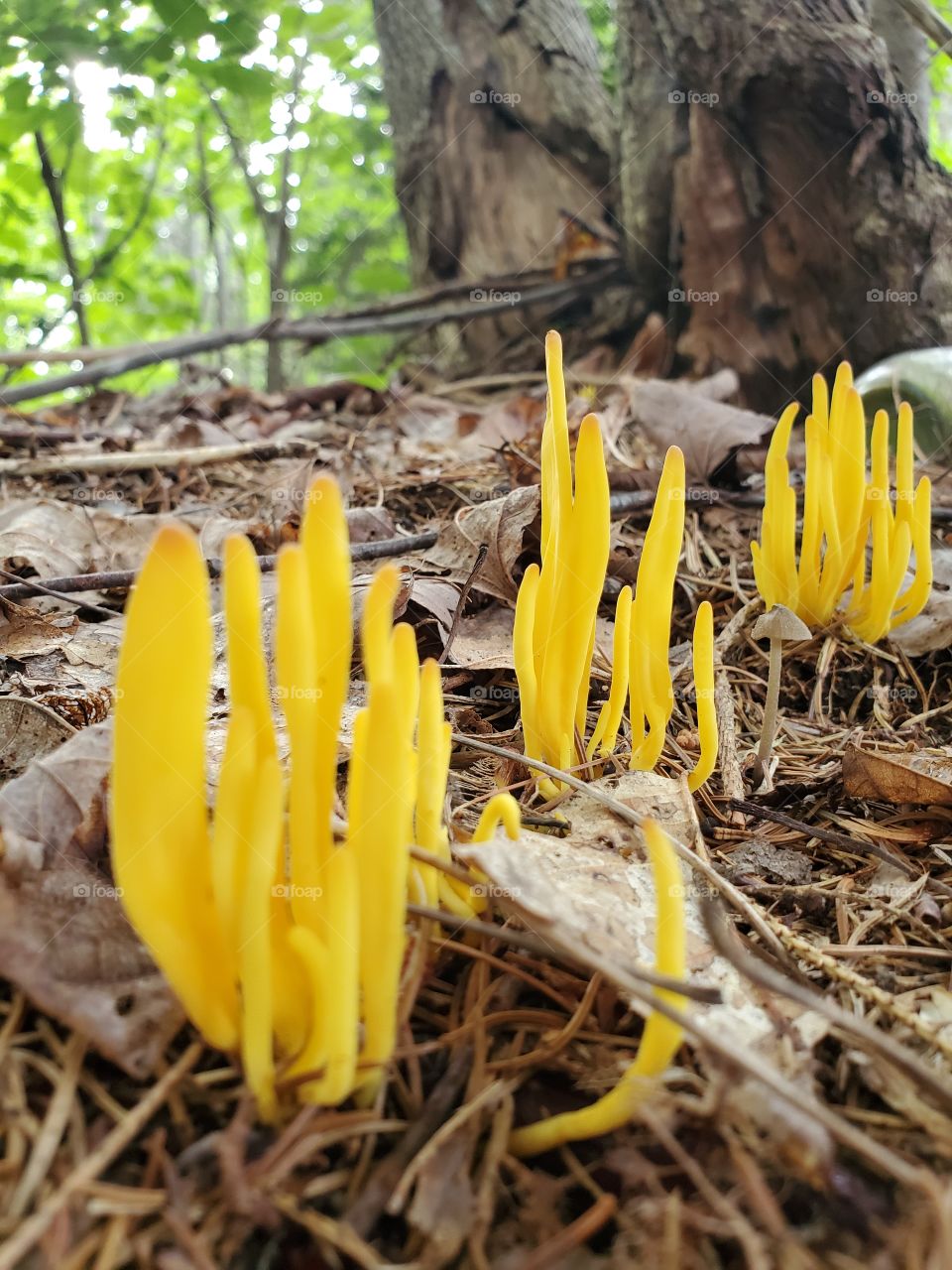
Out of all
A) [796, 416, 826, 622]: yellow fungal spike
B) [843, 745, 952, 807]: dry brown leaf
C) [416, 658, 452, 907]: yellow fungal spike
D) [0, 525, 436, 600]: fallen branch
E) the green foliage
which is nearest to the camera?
[416, 658, 452, 907]: yellow fungal spike

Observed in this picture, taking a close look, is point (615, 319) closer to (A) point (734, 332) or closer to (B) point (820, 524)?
(A) point (734, 332)

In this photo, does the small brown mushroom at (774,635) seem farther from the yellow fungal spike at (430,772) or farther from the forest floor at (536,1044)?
the yellow fungal spike at (430,772)

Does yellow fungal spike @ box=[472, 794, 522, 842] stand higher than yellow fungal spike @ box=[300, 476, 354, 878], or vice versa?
yellow fungal spike @ box=[300, 476, 354, 878]

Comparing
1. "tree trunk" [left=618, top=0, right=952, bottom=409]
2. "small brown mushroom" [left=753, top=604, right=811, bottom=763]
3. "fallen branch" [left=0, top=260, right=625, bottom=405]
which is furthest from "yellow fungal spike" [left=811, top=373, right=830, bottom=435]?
"fallen branch" [left=0, top=260, right=625, bottom=405]

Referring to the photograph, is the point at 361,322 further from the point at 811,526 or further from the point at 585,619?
the point at 585,619

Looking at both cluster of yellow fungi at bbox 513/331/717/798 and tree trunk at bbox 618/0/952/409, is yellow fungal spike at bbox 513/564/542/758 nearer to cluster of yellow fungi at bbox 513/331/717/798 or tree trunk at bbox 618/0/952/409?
cluster of yellow fungi at bbox 513/331/717/798

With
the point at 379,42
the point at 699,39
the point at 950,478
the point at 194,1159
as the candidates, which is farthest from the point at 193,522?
the point at 379,42

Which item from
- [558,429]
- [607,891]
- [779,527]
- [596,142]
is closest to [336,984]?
[607,891]
